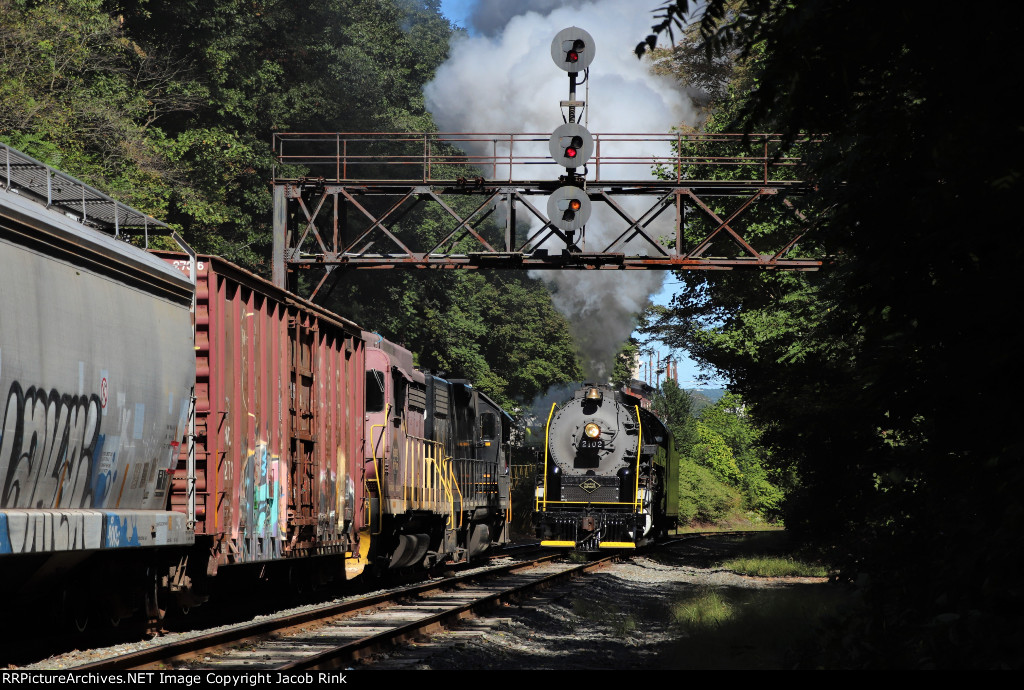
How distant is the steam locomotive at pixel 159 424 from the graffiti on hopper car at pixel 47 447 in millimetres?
16

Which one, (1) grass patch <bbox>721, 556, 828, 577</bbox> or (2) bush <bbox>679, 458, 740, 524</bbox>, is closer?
(1) grass patch <bbox>721, 556, 828, 577</bbox>

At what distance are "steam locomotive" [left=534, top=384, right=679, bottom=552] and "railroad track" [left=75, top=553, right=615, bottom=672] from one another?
21.5 feet

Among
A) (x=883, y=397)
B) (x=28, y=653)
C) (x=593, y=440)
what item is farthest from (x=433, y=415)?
(x=883, y=397)

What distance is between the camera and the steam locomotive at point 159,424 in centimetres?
823

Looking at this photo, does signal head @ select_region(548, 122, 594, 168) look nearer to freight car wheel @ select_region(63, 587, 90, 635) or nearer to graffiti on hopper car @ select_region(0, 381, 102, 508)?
freight car wheel @ select_region(63, 587, 90, 635)

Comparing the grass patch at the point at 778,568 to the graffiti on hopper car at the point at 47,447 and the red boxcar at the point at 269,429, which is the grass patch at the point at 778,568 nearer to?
the red boxcar at the point at 269,429

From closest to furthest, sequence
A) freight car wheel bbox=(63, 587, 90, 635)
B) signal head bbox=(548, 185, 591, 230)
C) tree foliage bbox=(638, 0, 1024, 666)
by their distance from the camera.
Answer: tree foliage bbox=(638, 0, 1024, 666) → freight car wheel bbox=(63, 587, 90, 635) → signal head bbox=(548, 185, 591, 230)

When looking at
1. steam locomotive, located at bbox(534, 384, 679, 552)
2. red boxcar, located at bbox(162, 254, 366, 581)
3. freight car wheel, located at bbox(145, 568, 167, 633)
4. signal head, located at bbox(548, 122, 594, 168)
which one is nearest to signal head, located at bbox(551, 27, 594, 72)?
signal head, located at bbox(548, 122, 594, 168)

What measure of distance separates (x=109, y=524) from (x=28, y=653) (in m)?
1.66

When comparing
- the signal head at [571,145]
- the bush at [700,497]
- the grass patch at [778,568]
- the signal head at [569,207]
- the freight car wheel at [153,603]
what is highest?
the signal head at [571,145]

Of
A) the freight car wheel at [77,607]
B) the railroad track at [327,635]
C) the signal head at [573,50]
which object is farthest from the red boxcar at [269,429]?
the signal head at [573,50]

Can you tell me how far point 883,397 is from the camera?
851cm

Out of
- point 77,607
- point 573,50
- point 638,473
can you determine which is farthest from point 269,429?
point 638,473

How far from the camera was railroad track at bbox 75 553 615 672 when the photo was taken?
9445mm
